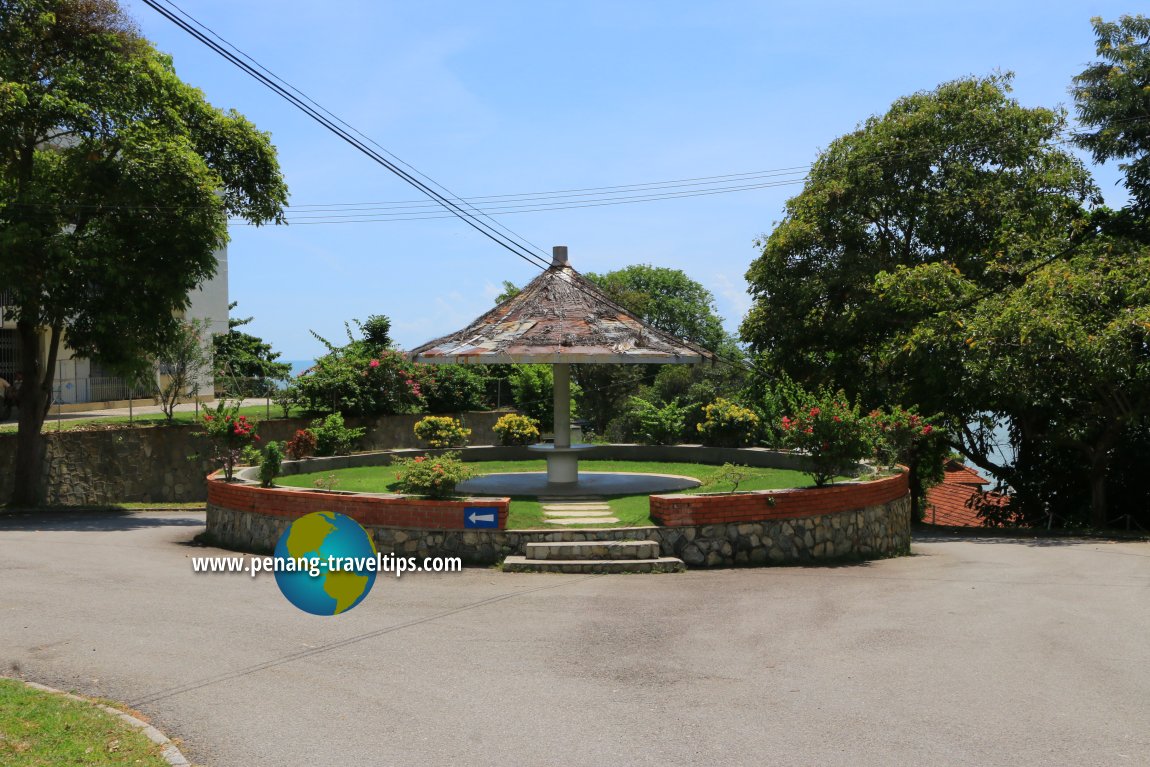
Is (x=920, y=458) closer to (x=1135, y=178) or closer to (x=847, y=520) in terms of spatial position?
(x=1135, y=178)

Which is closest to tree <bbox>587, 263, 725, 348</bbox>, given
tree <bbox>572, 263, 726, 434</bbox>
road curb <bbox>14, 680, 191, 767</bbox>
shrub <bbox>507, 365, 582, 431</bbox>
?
tree <bbox>572, 263, 726, 434</bbox>

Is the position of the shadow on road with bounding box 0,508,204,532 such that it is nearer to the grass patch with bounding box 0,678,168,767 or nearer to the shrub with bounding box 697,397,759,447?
the shrub with bounding box 697,397,759,447

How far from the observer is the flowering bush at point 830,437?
14562 millimetres

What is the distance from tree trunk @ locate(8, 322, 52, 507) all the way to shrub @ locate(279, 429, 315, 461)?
20.2 feet

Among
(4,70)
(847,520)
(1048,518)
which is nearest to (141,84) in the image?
(4,70)

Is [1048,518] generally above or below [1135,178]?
below

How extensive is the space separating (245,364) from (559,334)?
1301 inches

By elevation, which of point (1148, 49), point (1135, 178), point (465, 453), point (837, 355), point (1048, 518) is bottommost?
point (1048, 518)

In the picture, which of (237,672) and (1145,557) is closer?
(237,672)

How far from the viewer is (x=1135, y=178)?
2403 centimetres

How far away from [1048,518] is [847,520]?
1490 centimetres

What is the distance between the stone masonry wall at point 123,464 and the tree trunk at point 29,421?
4.54ft

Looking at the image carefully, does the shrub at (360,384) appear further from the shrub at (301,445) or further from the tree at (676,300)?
the tree at (676,300)

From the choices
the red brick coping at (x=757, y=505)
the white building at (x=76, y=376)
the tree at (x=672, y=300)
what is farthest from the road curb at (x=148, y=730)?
the tree at (x=672, y=300)
